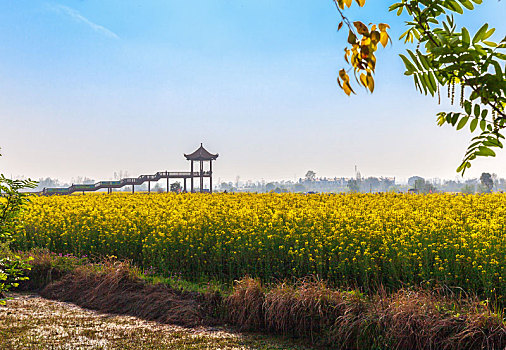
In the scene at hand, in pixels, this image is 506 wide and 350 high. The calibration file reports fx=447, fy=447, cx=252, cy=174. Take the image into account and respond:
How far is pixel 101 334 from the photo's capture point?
18.7 feet

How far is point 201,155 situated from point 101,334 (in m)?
32.9

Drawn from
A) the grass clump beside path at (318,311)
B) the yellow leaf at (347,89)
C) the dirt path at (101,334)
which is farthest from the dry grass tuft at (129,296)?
the yellow leaf at (347,89)

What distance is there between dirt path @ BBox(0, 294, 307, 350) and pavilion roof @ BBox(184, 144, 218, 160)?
1240 inches

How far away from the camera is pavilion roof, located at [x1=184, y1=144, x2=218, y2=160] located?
38.2m

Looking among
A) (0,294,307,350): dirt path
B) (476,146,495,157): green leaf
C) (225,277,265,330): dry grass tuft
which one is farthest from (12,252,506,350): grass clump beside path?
(476,146,495,157): green leaf

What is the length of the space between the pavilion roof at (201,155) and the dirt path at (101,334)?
31492mm

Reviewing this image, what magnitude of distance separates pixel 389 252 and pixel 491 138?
5.57 meters

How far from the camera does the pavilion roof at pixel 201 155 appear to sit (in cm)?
3819

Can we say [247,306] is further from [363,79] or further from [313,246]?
[363,79]

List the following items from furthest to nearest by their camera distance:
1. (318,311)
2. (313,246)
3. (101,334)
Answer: (313,246), (101,334), (318,311)

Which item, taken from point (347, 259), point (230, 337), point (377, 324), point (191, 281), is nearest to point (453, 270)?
point (347, 259)

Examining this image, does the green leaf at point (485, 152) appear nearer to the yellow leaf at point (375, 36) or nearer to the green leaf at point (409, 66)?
the green leaf at point (409, 66)

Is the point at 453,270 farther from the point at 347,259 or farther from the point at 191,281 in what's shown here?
the point at 191,281

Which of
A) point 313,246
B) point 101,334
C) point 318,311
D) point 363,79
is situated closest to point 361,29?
point 363,79
